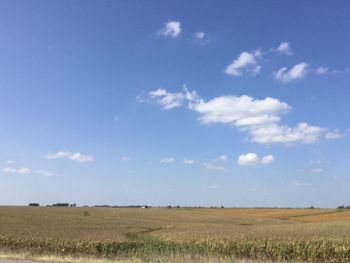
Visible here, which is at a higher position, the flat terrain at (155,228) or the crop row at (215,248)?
the flat terrain at (155,228)

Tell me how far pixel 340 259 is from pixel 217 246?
7.82 m

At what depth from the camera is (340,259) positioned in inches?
1019

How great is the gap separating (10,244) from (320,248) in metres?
19.1

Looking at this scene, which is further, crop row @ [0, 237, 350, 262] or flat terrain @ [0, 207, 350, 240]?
flat terrain @ [0, 207, 350, 240]

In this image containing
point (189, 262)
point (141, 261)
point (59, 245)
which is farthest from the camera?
point (59, 245)

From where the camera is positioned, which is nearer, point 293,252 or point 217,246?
point 293,252

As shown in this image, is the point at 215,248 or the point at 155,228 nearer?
the point at 215,248

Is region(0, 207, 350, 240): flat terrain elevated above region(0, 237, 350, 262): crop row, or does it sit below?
above

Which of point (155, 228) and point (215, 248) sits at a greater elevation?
point (155, 228)

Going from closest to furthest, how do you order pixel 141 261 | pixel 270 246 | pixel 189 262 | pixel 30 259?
1. pixel 189 262
2. pixel 141 261
3. pixel 30 259
4. pixel 270 246

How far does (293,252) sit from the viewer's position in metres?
27.0

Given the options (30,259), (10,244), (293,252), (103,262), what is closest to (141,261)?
(103,262)

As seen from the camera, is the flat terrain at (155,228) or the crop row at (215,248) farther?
the flat terrain at (155,228)

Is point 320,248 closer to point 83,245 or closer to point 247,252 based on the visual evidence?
point 247,252
